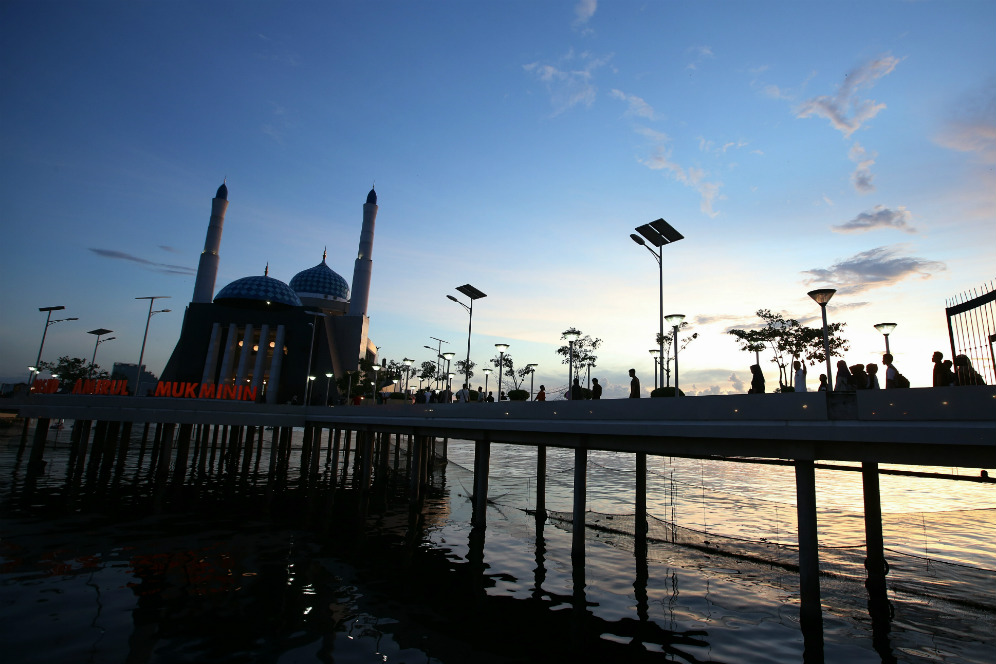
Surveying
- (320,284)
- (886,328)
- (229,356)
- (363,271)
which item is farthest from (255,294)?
(886,328)

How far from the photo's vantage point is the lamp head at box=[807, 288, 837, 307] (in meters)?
15.1

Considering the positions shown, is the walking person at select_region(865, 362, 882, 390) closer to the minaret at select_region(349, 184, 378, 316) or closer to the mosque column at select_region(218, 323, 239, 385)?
the mosque column at select_region(218, 323, 239, 385)

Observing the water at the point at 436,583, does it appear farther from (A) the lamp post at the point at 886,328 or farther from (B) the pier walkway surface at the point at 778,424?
(A) the lamp post at the point at 886,328

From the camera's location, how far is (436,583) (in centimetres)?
1684

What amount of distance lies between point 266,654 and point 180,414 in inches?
1188

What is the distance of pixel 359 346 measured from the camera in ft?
290

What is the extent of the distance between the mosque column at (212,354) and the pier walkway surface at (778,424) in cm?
6231

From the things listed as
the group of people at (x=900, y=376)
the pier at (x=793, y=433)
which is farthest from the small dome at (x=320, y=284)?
the group of people at (x=900, y=376)

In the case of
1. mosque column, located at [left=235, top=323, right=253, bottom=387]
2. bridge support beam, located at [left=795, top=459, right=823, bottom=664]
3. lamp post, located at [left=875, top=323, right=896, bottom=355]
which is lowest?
bridge support beam, located at [left=795, top=459, right=823, bottom=664]

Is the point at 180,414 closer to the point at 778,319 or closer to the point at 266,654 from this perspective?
the point at 266,654

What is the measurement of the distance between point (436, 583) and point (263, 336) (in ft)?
222

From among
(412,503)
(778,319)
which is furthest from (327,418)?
(778,319)

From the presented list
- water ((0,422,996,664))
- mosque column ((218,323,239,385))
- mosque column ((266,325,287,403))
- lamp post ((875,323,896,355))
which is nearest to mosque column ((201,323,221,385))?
mosque column ((218,323,239,385))

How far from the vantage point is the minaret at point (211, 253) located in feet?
281
